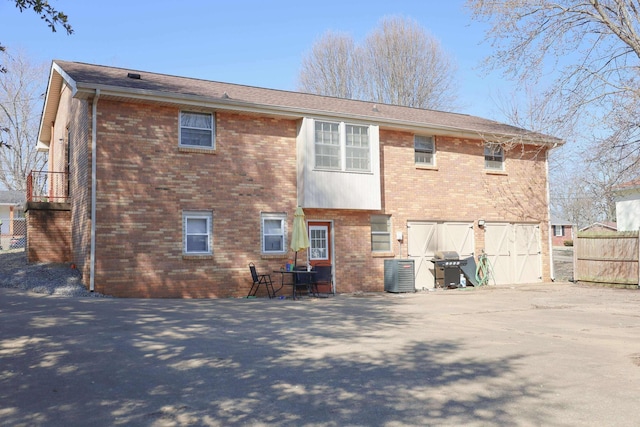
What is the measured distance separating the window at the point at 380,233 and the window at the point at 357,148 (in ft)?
5.81

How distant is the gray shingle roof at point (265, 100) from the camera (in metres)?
14.2

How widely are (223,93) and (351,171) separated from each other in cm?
443

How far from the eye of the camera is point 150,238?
1386 cm

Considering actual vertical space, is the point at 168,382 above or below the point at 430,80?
below

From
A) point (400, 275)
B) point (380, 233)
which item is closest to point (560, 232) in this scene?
point (380, 233)

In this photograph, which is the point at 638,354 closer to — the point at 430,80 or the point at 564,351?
the point at 564,351

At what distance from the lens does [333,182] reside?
1628 cm

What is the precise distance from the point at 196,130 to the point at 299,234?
400 centimetres

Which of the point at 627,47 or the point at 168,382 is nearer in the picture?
the point at 168,382

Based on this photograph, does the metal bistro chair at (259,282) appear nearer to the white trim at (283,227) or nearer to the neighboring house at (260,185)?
the neighboring house at (260,185)

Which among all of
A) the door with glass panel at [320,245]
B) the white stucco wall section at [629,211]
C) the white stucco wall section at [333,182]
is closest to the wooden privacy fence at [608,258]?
the white stucco wall section at [333,182]

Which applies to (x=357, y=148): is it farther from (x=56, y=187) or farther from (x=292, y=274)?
(x=56, y=187)

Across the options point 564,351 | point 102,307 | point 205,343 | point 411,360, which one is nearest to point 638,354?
point 564,351

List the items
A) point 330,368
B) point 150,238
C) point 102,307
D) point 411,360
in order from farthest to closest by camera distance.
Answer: point 150,238
point 102,307
point 411,360
point 330,368
